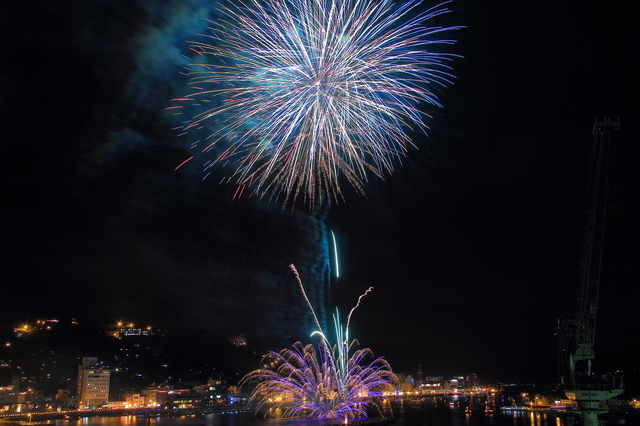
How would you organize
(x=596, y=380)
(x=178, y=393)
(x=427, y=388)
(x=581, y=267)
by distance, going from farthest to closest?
(x=427, y=388), (x=178, y=393), (x=581, y=267), (x=596, y=380)

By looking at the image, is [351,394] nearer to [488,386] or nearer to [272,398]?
[272,398]

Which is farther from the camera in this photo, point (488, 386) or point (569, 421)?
point (488, 386)

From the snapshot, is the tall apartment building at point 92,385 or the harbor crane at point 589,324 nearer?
the harbor crane at point 589,324

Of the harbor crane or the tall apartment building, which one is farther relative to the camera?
the tall apartment building

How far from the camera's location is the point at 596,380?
37219 millimetres

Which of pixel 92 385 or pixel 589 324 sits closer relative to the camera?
pixel 589 324

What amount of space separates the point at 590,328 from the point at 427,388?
122 m

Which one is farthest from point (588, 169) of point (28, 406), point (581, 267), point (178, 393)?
point (28, 406)

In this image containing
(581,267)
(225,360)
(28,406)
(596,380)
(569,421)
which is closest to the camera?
(596,380)

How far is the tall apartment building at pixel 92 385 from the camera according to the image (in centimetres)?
6550

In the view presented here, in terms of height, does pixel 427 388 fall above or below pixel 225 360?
below

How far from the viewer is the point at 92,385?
219 feet

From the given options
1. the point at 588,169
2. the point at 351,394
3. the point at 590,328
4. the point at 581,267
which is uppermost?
the point at 588,169

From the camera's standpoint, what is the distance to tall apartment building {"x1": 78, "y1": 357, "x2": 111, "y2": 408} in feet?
215
